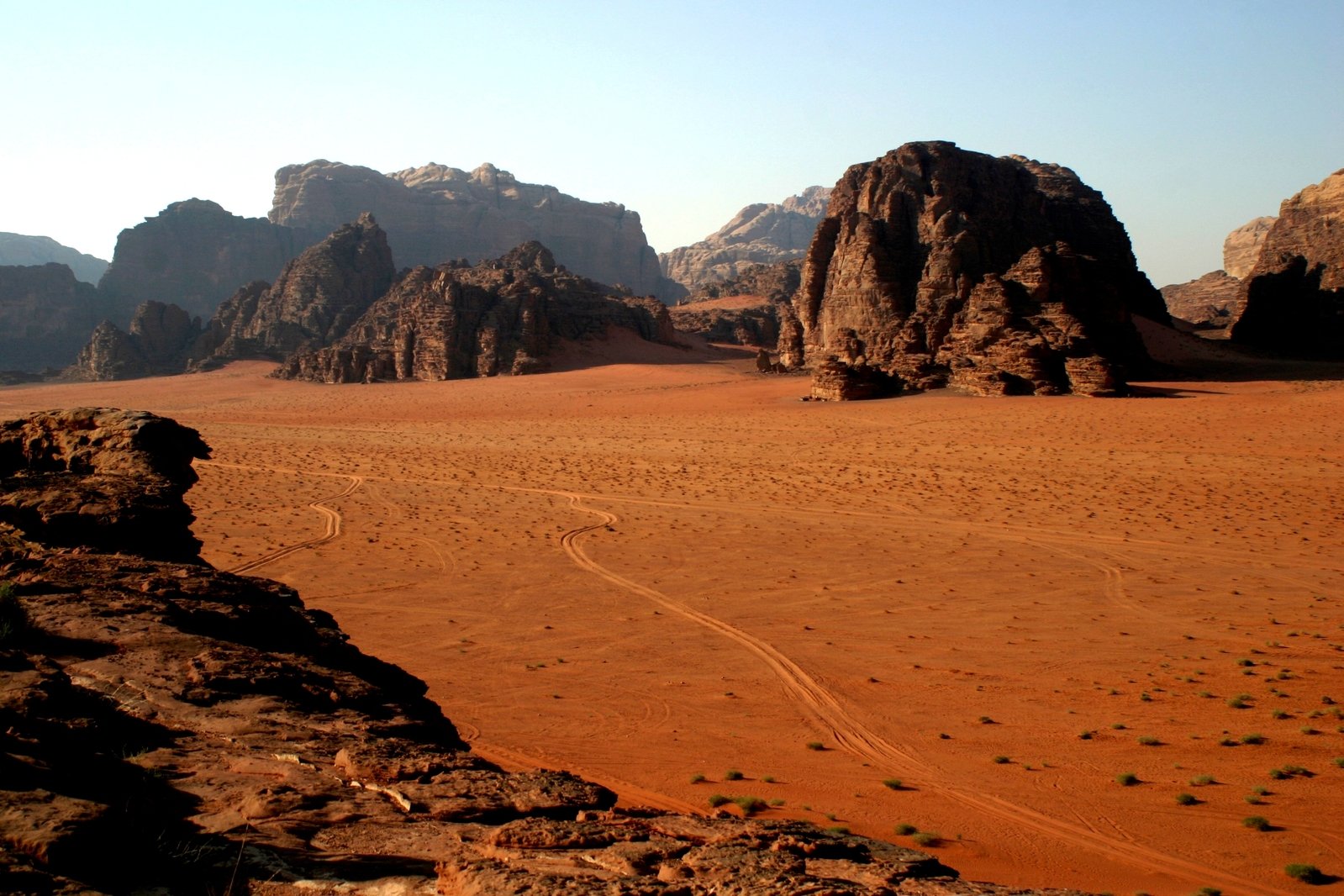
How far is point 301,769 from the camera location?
4.93 metres

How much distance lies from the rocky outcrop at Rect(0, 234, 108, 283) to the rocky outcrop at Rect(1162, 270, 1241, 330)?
148 m

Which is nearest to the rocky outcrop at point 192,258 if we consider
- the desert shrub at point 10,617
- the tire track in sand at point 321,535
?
the tire track in sand at point 321,535

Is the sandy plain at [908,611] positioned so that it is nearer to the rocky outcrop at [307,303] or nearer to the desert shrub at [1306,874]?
the desert shrub at [1306,874]

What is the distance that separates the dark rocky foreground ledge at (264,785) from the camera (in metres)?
3.69

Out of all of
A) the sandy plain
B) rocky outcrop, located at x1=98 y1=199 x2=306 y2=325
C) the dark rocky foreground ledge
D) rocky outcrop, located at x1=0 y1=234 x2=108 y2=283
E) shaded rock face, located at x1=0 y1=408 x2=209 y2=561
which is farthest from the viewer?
rocky outcrop, located at x1=0 y1=234 x2=108 y2=283

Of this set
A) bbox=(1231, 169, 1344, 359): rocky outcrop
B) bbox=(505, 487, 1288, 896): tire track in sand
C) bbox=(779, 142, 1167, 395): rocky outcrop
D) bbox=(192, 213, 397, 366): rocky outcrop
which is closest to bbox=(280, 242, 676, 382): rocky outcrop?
bbox=(192, 213, 397, 366): rocky outcrop

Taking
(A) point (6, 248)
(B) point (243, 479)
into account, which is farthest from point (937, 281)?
(A) point (6, 248)

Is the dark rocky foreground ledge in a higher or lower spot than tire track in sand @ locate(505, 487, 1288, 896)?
higher

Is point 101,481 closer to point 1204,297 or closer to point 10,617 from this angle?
point 10,617

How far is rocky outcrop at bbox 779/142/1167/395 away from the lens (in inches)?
1437

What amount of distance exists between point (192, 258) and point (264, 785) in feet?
381

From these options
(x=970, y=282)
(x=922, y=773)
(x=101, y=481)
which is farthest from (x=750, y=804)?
(x=970, y=282)

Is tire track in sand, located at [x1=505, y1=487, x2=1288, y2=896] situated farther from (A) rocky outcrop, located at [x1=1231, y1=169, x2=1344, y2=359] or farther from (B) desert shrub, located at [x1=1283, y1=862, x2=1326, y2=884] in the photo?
(A) rocky outcrop, located at [x1=1231, y1=169, x2=1344, y2=359]

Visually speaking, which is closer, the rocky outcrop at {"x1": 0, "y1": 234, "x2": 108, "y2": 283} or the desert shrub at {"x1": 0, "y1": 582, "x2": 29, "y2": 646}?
the desert shrub at {"x1": 0, "y1": 582, "x2": 29, "y2": 646}
